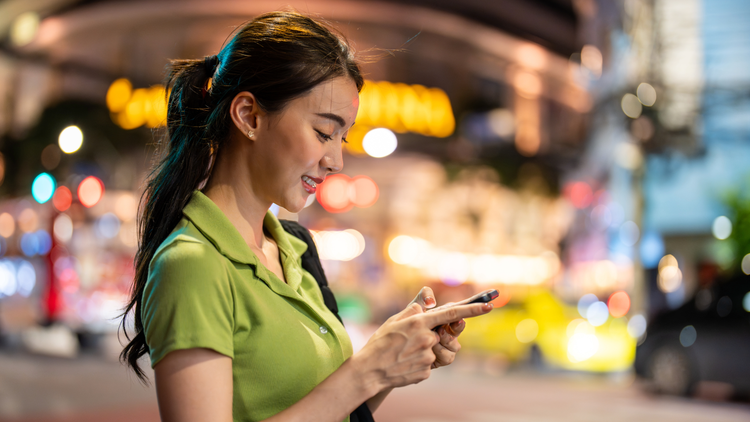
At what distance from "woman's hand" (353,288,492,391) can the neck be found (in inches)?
16.3

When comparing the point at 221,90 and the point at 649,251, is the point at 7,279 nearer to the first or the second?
the point at 649,251

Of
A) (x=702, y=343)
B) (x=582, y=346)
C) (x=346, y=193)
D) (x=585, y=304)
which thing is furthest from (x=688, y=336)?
(x=346, y=193)

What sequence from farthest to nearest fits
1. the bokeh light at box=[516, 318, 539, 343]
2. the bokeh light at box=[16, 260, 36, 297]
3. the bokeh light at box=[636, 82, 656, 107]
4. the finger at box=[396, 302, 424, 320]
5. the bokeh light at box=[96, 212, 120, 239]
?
the bokeh light at box=[96, 212, 120, 239]
the bokeh light at box=[636, 82, 656, 107]
the bokeh light at box=[16, 260, 36, 297]
the bokeh light at box=[516, 318, 539, 343]
the finger at box=[396, 302, 424, 320]

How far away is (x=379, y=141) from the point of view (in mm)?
23859

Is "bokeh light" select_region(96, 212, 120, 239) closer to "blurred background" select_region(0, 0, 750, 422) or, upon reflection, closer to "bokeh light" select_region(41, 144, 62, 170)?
"blurred background" select_region(0, 0, 750, 422)

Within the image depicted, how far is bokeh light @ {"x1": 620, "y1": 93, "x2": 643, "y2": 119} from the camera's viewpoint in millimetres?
14781

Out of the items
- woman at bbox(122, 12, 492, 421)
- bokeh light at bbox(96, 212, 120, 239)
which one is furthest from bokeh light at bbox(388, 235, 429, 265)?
woman at bbox(122, 12, 492, 421)

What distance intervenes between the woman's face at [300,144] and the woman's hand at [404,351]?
1.19 feet

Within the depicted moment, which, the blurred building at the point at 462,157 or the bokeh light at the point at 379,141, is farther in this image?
the bokeh light at the point at 379,141

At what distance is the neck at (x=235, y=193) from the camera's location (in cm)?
166

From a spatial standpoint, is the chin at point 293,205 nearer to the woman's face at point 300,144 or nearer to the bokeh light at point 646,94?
the woman's face at point 300,144

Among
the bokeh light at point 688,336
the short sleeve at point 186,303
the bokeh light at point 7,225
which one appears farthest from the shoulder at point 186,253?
the bokeh light at point 7,225

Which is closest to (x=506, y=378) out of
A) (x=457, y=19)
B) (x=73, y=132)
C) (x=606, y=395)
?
(x=606, y=395)

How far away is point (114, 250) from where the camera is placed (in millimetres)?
14883
